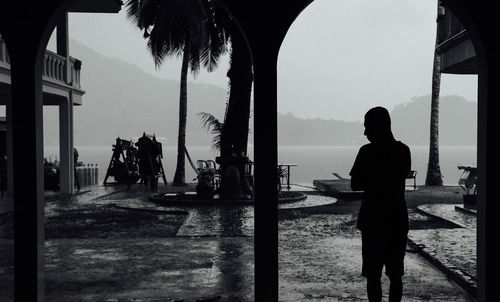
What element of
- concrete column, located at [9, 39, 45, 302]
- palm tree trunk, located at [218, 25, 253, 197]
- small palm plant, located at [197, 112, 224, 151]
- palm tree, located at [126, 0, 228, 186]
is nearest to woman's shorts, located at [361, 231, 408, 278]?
concrete column, located at [9, 39, 45, 302]

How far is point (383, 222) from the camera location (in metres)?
4.82

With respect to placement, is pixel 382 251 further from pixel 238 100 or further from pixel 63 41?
pixel 63 41

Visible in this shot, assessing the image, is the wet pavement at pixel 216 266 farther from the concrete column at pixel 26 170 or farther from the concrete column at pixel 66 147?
the concrete column at pixel 66 147

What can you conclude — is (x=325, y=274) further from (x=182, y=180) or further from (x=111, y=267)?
(x=182, y=180)

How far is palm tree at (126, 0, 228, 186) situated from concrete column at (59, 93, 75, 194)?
5.15m

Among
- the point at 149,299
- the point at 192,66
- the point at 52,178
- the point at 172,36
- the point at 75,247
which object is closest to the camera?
the point at 149,299

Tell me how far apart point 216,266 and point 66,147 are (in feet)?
42.7

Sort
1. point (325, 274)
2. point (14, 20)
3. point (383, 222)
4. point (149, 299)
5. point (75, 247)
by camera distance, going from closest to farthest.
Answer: point (383, 222)
point (14, 20)
point (149, 299)
point (325, 274)
point (75, 247)

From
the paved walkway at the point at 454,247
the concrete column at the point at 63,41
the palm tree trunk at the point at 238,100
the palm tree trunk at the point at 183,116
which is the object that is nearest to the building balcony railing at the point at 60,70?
the concrete column at the point at 63,41

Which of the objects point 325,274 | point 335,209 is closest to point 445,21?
point 335,209

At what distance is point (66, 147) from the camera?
20.0 m

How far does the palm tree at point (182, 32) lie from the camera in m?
23.3

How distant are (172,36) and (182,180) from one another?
5.75 metres

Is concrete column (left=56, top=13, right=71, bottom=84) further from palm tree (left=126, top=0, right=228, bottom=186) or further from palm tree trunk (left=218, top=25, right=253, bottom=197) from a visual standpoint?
palm tree trunk (left=218, top=25, right=253, bottom=197)
